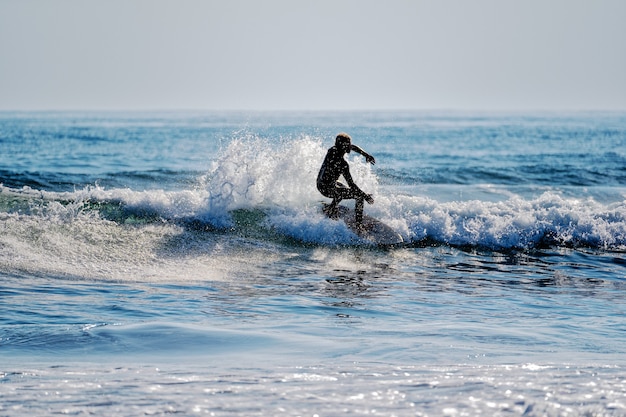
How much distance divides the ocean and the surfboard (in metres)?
0.21

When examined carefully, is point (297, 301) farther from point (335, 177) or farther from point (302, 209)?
point (302, 209)

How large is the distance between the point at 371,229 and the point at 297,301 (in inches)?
178

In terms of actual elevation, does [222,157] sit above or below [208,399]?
above

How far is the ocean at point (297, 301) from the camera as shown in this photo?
4961 millimetres

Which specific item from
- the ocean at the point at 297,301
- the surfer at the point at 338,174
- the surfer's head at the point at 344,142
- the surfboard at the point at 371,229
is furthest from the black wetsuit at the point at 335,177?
the ocean at the point at 297,301

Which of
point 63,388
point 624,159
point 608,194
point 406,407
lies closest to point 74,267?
point 63,388

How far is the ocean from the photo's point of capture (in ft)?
16.3

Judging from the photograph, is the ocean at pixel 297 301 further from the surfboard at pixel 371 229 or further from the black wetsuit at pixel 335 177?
the black wetsuit at pixel 335 177

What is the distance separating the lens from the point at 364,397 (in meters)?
4.87

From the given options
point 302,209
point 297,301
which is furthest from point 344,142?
point 297,301

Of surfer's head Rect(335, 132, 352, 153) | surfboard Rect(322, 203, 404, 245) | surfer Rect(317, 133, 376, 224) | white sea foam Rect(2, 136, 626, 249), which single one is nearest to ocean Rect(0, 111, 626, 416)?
white sea foam Rect(2, 136, 626, 249)

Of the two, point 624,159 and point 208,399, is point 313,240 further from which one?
point 624,159

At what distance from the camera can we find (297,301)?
877 centimetres

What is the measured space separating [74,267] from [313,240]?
4.23 m
